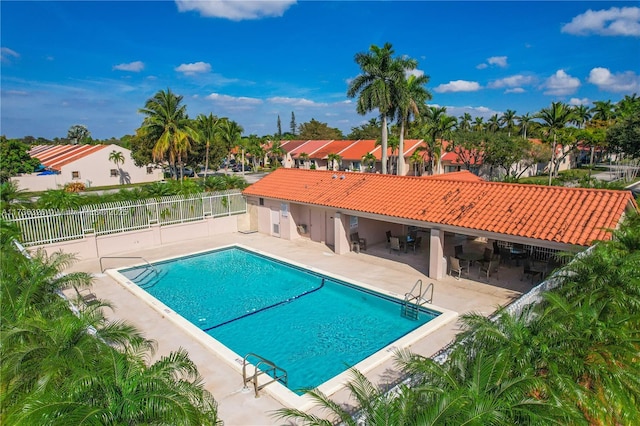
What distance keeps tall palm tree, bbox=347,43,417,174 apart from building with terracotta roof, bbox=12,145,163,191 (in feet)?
126

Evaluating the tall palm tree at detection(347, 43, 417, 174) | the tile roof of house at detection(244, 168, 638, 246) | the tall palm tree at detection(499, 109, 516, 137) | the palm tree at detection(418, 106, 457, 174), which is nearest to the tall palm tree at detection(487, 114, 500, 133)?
the tall palm tree at detection(499, 109, 516, 137)

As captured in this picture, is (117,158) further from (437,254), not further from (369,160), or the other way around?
(437,254)

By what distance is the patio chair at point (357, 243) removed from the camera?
20502mm

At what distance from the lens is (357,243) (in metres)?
20.5

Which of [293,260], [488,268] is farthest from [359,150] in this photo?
[488,268]

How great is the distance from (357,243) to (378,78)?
1868cm

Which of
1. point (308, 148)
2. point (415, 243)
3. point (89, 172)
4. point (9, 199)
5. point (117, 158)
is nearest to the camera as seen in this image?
point (9, 199)

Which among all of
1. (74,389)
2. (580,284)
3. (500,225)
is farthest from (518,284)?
(74,389)

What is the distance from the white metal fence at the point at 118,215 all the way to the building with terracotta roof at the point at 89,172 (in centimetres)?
3593

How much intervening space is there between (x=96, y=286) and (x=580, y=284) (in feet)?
55.9

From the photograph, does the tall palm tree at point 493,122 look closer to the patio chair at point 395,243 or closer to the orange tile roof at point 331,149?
the orange tile roof at point 331,149

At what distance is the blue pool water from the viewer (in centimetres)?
1127

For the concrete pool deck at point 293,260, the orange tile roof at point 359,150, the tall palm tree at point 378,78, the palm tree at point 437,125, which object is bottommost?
the concrete pool deck at point 293,260

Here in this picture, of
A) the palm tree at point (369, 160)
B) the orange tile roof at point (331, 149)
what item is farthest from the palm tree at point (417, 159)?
the orange tile roof at point (331, 149)
